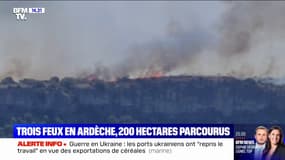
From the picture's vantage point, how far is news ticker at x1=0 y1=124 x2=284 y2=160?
12.7 ft

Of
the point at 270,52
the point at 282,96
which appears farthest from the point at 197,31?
the point at 282,96

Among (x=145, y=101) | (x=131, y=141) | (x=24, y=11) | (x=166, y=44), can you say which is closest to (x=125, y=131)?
(x=131, y=141)

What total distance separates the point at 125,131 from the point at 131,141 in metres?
0.10

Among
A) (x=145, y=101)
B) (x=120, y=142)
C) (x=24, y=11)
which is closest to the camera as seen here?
(x=120, y=142)

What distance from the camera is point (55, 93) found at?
418 centimetres

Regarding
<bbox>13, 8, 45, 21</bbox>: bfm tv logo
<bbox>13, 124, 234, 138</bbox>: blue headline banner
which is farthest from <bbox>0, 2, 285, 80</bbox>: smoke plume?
<bbox>13, 124, 234, 138</bbox>: blue headline banner

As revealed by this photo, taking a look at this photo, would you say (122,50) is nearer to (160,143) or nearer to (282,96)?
(160,143)

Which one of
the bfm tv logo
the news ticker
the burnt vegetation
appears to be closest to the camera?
the news ticker

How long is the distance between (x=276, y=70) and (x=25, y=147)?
7.89ft

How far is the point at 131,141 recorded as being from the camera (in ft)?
12.9

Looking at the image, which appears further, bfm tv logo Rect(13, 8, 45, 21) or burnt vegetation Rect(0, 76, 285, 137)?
bfm tv logo Rect(13, 8, 45, 21)

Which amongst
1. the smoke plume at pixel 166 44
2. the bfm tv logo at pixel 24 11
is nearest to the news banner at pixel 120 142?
the smoke plume at pixel 166 44

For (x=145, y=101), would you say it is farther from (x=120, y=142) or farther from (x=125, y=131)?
(x=120, y=142)

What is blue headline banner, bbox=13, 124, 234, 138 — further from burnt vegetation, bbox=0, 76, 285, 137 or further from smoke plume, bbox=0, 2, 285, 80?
smoke plume, bbox=0, 2, 285, 80
